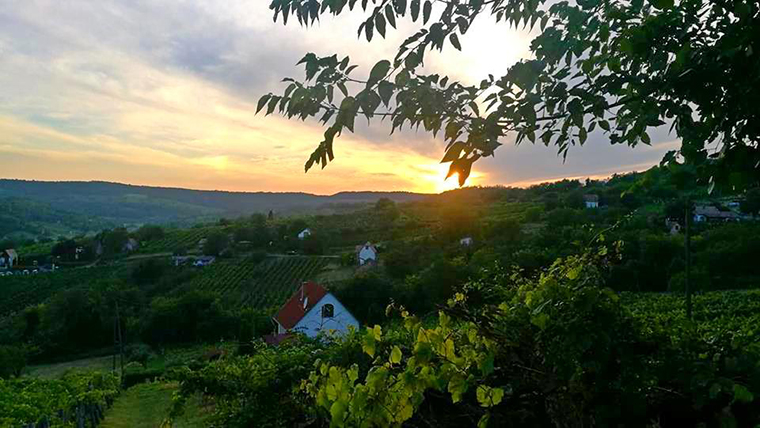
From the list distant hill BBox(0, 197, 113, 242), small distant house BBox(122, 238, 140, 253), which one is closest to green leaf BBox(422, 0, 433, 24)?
small distant house BBox(122, 238, 140, 253)

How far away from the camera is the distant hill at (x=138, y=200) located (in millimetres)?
145750

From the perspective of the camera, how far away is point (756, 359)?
2.17 meters

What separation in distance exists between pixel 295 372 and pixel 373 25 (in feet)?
13.5

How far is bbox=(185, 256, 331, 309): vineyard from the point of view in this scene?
163 ft

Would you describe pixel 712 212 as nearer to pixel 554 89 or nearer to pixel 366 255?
pixel 366 255

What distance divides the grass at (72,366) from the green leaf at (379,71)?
38.1 metres

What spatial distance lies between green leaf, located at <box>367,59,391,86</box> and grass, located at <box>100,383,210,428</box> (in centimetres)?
1269

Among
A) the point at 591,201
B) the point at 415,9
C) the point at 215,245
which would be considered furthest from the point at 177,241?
the point at 415,9

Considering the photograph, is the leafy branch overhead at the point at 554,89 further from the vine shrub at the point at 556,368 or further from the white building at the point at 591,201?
the white building at the point at 591,201

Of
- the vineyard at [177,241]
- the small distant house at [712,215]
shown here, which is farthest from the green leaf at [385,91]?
the vineyard at [177,241]

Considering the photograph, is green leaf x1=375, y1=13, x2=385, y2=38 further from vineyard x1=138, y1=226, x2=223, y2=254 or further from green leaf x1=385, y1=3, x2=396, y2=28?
vineyard x1=138, y1=226, x2=223, y2=254

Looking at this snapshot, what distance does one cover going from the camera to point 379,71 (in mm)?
1502

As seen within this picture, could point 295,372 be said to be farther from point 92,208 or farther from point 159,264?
point 92,208

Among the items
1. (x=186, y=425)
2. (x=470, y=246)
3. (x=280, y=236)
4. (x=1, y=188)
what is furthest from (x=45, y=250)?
(x=1, y=188)
